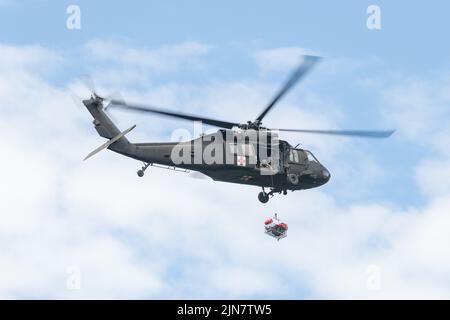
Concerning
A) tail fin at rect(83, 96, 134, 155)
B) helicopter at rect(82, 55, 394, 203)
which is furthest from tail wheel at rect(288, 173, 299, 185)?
tail fin at rect(83, 96, 134, 155)

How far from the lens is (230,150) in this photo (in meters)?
69.6

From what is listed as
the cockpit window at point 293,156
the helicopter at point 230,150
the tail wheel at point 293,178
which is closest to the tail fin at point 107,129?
the helicopter at point 230,150

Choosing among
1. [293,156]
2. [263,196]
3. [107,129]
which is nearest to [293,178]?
[293,156]

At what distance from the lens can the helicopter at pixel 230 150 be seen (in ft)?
223

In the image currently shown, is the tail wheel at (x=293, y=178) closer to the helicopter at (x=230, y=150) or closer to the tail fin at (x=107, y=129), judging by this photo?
the helicopter at (x=230, y=150)

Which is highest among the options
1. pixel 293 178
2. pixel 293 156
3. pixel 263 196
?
pixel 293 156

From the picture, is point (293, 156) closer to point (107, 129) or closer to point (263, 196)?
point (263, 196)

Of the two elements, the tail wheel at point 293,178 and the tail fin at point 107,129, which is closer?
the tail fin at point 107,129

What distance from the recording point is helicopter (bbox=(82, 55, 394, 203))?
2675 inches

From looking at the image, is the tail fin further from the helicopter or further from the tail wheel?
the tail wheel
